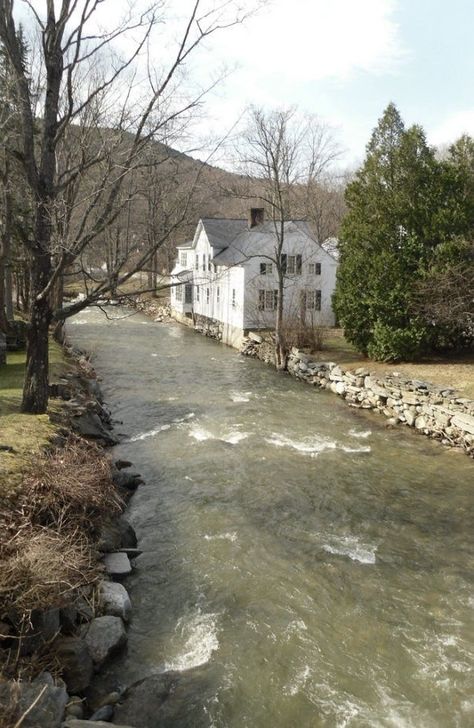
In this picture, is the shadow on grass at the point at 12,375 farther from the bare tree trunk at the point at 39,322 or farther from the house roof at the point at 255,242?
the house roof at the point at 255,242

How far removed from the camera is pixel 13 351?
1945cm

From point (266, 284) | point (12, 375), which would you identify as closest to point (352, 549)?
point (12, 375)

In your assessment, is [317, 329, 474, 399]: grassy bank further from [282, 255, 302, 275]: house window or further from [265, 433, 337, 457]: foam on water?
[282, 255, 302, 275]: house window

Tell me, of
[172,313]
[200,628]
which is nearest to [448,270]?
[200,628]

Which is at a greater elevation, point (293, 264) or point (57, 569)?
point (293, 264)

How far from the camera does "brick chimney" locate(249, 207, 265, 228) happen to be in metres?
35.0

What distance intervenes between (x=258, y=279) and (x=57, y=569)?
26.5 m

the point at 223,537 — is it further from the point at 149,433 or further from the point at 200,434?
the point at 149,433

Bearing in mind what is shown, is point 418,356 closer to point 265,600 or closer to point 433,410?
point 433,410

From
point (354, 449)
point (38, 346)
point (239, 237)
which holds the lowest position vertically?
point (354, 449)

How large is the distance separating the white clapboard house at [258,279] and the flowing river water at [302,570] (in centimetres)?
1354

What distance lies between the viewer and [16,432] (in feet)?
33.0

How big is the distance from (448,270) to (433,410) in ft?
18.2

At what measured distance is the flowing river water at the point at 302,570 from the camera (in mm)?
6164
